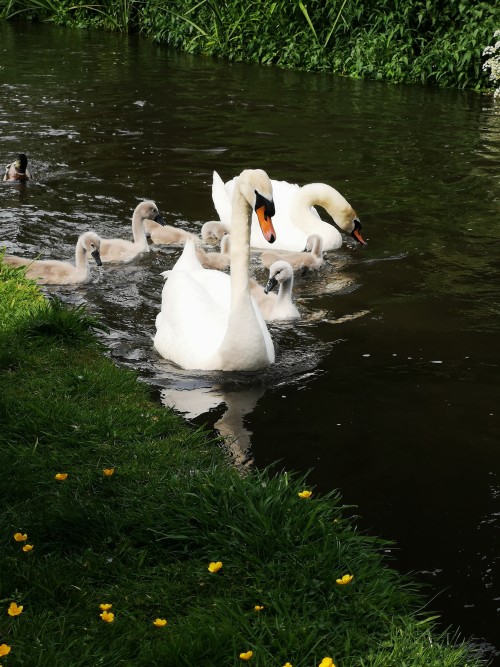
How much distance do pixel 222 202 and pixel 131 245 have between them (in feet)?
5.15

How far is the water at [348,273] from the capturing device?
5.05 metres

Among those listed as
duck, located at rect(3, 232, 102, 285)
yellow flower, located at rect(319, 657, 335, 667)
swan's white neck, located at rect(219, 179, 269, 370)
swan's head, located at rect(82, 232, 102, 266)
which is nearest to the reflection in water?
swan's white neck, located at rect(219, 179, 269, 370)

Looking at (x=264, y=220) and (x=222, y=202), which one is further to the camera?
(x=222, y=202)

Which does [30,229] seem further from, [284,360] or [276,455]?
[276,455]

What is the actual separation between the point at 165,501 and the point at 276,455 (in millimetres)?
1182

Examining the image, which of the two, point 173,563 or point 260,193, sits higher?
point 260,193

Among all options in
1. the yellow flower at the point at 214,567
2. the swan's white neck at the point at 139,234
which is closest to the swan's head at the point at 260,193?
the swan's white neck at the point at 139,234

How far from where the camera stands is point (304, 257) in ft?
29.4

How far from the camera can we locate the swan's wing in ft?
33.4

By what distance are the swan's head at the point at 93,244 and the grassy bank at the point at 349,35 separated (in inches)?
472

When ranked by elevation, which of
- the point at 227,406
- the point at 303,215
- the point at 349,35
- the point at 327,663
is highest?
the point at 349,35

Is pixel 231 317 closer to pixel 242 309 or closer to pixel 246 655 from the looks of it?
pixel 242 309

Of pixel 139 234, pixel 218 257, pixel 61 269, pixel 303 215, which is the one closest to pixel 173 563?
pixel 61 269

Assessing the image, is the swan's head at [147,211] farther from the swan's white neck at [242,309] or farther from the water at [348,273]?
the swan's white neck at [242,309]
